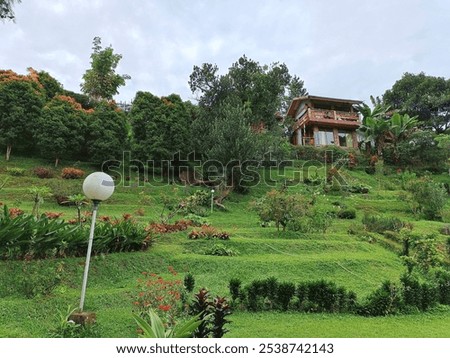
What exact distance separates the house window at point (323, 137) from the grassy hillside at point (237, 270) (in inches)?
585

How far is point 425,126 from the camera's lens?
32.1m

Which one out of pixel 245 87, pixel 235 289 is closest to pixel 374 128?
pixel 245 87

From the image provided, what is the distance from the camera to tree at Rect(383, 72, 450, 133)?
32.4 metres

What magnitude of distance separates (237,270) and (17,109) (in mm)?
15396

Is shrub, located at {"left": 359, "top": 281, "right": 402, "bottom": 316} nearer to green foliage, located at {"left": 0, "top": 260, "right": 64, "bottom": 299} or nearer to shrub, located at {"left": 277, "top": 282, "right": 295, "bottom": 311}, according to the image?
shrub, located at {"left": 277, "top": 282, "right": 295, "bottom": 311}

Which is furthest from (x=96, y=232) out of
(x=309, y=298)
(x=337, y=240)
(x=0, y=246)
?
(x=337, y=240)

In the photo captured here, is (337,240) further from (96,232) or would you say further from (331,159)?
(331,159)

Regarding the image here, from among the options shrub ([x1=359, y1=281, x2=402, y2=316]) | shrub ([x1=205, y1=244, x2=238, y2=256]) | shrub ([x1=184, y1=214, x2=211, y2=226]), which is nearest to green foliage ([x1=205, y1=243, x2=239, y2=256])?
shrub ([x1=205, y1=244, x2=238, y2=256])

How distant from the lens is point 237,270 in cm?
768

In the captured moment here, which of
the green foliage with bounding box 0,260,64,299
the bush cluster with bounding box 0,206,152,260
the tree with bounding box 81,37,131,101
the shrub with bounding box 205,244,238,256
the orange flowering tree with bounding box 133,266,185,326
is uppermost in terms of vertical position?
the tree with bounding box 81,37,131,101

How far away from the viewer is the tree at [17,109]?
18016 millimetres

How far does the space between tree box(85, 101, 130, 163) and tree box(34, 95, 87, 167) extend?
0.51 m

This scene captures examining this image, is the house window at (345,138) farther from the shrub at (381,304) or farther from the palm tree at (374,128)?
the shrub at (381,304)

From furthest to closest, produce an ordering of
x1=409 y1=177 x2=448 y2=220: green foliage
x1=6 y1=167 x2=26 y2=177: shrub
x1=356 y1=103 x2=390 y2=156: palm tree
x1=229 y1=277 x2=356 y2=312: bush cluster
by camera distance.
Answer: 1. x1=356 y1=103 x2=390 y2=156: palm tree
2. x1=6 y1=167 x2=26 y2=177: shrub
3. x1=409 y1=177 x2=448 y2=220: green foliage
4. x1=229 y1=277 x2=356 y2=312: bush cluster
